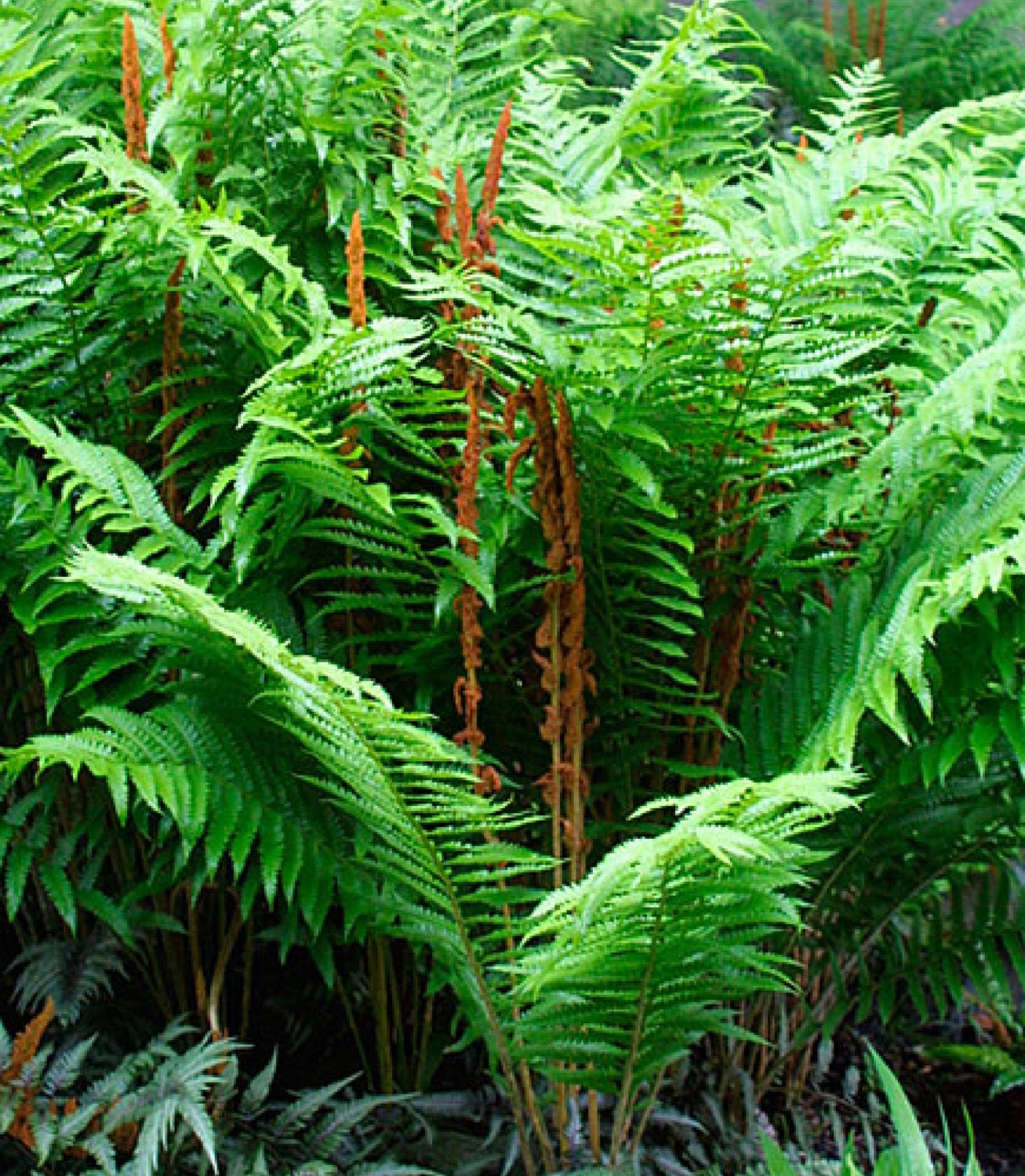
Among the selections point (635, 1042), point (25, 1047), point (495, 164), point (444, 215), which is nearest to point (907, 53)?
point (444, 215)

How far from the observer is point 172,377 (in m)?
1.55

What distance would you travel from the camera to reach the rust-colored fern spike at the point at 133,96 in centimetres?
148

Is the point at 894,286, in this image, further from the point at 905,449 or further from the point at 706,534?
the point at 706,534

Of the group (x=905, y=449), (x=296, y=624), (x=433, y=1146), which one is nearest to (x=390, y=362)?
(x=296, y=624)

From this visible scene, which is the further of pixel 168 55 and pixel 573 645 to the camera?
pixel 168 55

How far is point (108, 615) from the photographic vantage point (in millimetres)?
1527

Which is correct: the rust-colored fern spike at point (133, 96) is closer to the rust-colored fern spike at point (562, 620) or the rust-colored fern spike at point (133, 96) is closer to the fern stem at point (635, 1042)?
the rust-colored fern spike at point (562, 620)

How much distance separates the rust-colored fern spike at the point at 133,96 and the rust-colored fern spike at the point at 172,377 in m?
Answer: 0.13

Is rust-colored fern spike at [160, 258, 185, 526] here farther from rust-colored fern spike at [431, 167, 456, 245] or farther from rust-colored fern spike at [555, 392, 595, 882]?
rust-colored fern spike at [555, 392, 595, 882]

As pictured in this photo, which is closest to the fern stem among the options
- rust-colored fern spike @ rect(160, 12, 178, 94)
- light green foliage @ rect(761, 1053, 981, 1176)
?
light green foliage @ rect(761, 1053, 981, 1176)

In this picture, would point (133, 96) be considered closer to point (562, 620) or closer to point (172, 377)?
point (172, 377)

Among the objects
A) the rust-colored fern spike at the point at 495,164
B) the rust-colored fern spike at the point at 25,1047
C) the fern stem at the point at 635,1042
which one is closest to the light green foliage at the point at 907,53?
A: the rust-colored fern spike at the point at 495,164

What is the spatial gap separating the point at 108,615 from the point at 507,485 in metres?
0.46

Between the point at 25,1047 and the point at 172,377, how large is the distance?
0.71 meters
